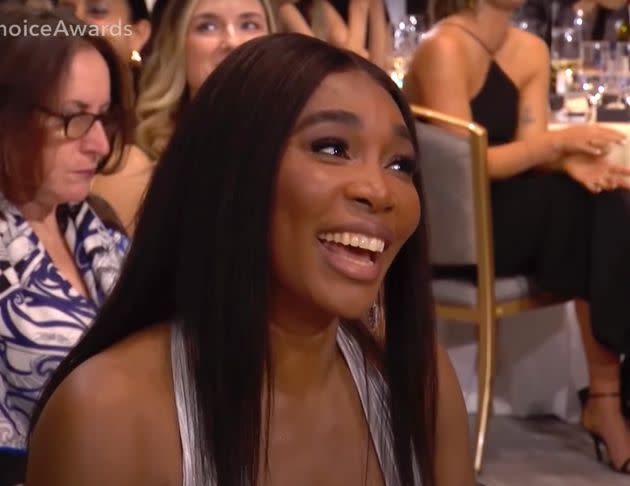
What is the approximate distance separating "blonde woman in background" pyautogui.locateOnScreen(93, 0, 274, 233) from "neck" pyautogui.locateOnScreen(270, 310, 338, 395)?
4.63 ft

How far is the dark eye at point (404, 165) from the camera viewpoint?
3.07 ft

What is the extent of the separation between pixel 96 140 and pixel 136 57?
1110 mm

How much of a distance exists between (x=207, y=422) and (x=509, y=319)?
2.34 metres

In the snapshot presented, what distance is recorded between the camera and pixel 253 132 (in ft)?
2.86

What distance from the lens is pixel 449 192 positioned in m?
2.70

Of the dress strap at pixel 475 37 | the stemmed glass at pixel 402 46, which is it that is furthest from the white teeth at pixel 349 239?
the stemmed glass at pixel 402 46

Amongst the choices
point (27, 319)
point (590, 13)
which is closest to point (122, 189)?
point (27, 319)

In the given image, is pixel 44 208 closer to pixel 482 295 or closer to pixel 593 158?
pixel 482 295

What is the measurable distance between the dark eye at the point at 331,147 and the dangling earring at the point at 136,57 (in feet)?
5.90

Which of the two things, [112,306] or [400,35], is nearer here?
[112,306]

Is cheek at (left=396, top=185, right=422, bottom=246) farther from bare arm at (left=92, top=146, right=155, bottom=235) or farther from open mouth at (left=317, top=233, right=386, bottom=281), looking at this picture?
bare arm at (left=92, top=146, right=155, bottom=235)

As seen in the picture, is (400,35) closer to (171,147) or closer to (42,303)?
(42,303)

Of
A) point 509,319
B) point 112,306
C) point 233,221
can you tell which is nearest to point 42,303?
point 112,306

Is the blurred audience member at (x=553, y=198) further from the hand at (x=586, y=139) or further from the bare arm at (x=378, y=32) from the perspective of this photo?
the bare arm at (x=378, y=32)
